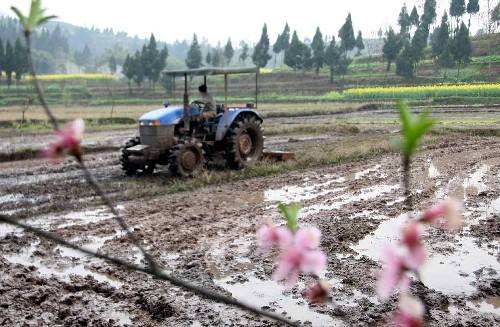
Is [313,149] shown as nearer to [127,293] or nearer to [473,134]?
[473,134]

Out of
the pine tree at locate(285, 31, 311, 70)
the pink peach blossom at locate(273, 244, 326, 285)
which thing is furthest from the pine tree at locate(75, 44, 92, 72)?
the pink peach blossom at locate(273, 244, 326, 285)

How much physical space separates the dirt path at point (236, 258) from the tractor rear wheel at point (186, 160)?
0.77 meters

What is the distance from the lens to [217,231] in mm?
6996

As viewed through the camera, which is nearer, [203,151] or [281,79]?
[203,151]

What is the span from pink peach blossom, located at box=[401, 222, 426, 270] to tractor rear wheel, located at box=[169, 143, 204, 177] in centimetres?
942

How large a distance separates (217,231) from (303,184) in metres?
3.69

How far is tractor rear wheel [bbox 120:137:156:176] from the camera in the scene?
35.4ft

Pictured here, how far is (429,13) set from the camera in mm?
78875

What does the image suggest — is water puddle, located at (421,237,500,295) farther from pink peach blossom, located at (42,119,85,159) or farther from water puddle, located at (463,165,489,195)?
pink peach blossom, located at (42,119,85,159)

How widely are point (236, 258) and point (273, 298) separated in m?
1.14

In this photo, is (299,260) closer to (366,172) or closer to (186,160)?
(186,160)

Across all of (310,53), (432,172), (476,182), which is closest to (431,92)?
(310,53)

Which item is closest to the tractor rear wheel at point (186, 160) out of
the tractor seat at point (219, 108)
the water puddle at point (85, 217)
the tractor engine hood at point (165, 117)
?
the tractor engine hood at point (165, 117)

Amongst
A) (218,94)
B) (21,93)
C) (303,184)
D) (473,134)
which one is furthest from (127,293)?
(21,93)
